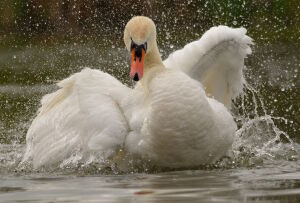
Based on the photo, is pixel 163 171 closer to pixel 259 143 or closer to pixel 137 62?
pixel 137 62

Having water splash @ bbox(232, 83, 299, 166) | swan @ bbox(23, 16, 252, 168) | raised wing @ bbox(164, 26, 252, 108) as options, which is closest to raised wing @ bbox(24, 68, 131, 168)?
swan @ bbox(23, 16, 252, 168)

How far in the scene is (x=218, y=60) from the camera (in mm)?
9727

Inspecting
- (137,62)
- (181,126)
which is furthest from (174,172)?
(137,62)

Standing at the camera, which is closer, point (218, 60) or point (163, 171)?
point (163, 171)

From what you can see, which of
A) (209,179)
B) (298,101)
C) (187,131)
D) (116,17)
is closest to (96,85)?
(187,131)

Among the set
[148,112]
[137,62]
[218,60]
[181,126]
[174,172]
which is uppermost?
[218,60]

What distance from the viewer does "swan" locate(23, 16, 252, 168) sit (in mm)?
8383

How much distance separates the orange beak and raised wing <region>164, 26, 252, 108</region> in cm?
66

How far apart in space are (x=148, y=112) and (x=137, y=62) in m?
0.60

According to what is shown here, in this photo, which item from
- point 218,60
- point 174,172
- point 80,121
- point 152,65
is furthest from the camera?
point 218,60

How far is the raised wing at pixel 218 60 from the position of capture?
9.51m

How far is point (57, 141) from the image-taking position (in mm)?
9000

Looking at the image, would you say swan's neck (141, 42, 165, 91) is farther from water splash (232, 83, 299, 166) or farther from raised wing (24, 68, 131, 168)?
water splash (232, 83, 299, 166)

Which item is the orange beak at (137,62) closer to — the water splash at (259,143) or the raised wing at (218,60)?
the raised wing at (218,60)
